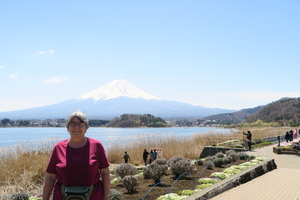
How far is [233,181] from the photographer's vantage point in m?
8.59

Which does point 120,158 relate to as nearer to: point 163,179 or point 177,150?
point 177,150

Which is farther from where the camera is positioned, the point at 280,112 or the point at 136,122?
the point at 136,122

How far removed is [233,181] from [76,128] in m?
6.44

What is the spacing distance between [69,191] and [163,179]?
20.5ft

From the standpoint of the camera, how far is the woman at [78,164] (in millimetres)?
3105

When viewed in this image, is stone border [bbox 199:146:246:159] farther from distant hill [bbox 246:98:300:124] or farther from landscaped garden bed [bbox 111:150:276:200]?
distant hill [bbox 246:98:300:124]

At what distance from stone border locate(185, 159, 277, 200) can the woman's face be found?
150 inches

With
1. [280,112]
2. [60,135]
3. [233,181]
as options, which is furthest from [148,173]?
[280,112]

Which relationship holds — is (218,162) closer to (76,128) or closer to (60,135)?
(76,128)

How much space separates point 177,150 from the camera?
61.4 feet

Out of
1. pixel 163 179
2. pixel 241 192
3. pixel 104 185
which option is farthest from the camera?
pixel 163 179

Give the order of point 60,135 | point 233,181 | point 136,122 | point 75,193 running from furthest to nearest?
1. point 136,122
2. point 60,135
3. point 233,181
4. point 75,193

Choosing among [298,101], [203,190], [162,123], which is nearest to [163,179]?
[203,190]

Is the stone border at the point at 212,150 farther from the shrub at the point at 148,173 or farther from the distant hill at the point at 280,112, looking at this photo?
the distant hill at the point at 280,112
